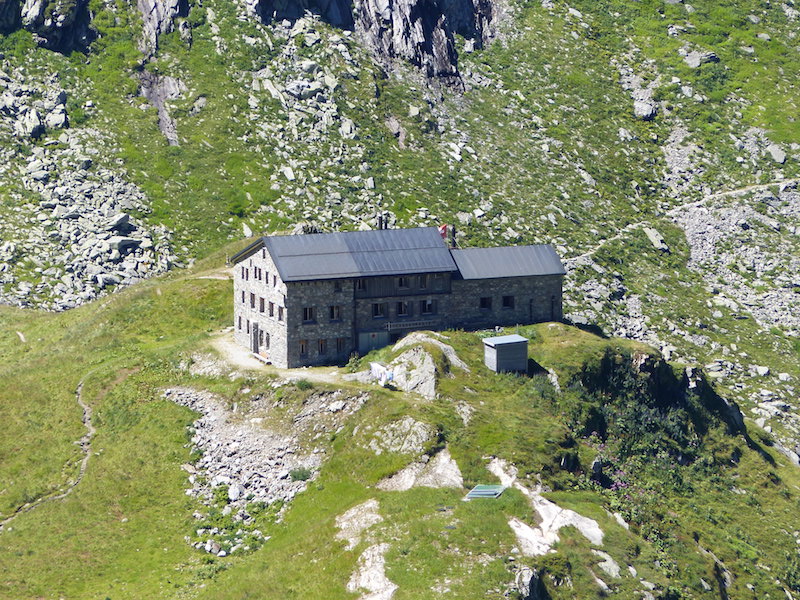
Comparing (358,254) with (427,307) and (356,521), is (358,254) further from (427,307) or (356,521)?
(356,521)

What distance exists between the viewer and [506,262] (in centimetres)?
8206

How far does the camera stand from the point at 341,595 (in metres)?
52.0

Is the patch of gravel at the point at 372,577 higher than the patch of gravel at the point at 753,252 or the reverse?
the reverse

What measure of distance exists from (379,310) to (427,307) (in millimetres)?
4072

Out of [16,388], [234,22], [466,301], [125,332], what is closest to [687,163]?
[234,22]

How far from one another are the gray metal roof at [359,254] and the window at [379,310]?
8.23ft

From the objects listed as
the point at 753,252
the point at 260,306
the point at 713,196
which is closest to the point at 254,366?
the point at 260,306

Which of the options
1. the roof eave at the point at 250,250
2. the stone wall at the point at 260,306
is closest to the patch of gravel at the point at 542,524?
the stone wall at the point at 260,306

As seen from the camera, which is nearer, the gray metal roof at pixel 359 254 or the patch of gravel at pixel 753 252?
the gray metal roof at pixel 359 254

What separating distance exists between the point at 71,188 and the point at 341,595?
7660cm

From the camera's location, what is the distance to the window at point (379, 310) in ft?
254

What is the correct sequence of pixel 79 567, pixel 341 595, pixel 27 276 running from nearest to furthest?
pixel 341 595
pixel 79 567
pixel 27 276

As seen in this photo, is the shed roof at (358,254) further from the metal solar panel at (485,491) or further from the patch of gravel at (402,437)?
the metal solar panel at (485,491)

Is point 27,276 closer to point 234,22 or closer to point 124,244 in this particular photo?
point 124,244
